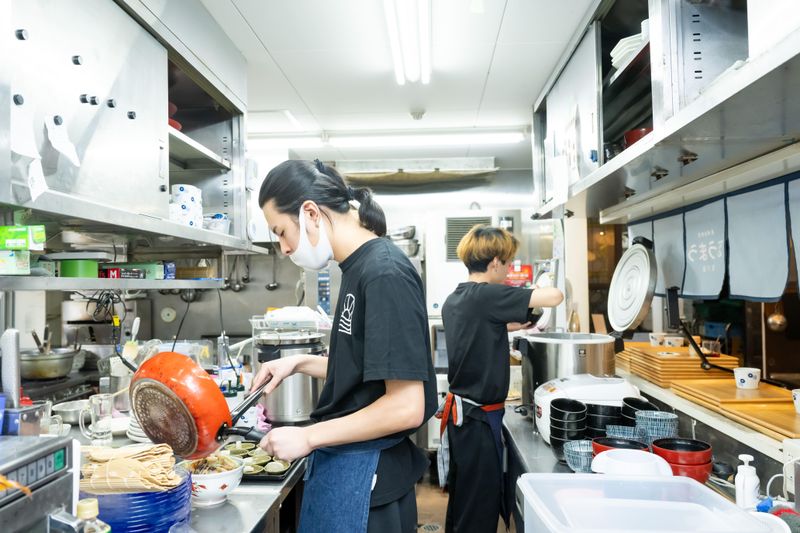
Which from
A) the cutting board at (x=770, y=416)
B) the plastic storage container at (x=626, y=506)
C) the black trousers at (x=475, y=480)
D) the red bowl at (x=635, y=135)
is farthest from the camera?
the black trousers at (x=475, y=480)

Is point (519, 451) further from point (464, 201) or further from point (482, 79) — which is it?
point (464, 201)

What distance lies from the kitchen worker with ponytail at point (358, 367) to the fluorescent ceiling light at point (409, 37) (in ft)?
3.91

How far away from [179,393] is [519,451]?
1415 mm

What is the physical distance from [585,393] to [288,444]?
1.29 m

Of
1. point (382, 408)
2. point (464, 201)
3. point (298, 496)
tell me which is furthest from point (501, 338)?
point (464, 201)

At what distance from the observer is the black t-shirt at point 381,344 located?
49.8 inches

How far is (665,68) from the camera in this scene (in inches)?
64.7

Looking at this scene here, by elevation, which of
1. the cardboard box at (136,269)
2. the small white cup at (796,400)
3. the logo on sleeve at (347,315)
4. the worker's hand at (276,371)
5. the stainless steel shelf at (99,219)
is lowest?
the small white cup at (796,400)

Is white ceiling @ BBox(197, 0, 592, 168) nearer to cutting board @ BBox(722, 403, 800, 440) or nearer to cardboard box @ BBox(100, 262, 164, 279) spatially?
cardboard box @ BBox(100, 262, 164, 279)

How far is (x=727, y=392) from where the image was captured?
2.06 metres

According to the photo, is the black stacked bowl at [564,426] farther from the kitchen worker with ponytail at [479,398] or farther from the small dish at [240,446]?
the small dish at [240,446]

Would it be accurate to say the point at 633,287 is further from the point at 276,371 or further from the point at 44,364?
the point at 44,364

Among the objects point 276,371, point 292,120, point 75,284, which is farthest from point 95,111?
point 292,120

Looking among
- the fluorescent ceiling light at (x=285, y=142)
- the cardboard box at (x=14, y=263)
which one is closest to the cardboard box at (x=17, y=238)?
the cardboard box at (x=14, y=263)
